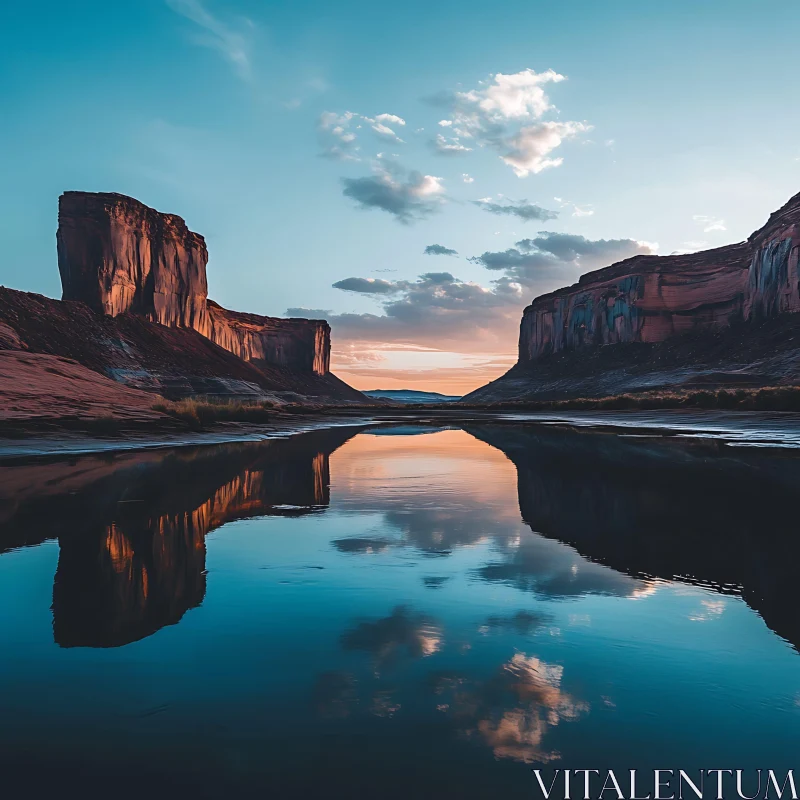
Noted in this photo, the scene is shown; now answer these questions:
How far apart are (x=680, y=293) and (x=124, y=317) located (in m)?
122

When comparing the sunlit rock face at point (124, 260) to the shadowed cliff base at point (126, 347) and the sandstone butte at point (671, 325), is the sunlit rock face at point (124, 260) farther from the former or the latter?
the sandstone butte at point (671, 325)

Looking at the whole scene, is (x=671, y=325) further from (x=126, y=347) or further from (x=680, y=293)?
(x=126, y=347)

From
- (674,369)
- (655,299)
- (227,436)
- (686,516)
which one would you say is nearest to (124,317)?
(227,436)

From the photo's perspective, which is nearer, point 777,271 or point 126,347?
point 126,347

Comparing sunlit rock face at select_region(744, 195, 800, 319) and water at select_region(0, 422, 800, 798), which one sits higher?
sunlit rock face at select_region(744, 195, 800, 319)

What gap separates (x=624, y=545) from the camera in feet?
25.4

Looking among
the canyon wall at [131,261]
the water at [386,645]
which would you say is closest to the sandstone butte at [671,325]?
the water at [386,645]

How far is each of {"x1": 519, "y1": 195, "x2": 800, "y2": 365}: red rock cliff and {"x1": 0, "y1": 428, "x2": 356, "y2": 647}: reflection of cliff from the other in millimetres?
103591

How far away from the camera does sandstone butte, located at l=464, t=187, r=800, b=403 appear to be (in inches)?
3529

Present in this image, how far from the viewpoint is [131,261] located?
108 meters

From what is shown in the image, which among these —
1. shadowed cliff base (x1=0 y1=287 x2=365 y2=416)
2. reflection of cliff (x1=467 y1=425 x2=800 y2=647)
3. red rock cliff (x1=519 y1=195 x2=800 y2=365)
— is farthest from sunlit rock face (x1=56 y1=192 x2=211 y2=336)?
reflection of cliff (x1=467 y1=425 x2=800 y2=647)

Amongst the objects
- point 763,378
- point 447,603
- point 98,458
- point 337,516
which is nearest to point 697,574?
point 447,603

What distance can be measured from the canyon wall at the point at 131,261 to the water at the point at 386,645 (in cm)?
10519

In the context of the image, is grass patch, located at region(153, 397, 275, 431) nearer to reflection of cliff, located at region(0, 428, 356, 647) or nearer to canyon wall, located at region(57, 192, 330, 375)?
reflection of cliff, located at region(0, 428, 356, 647)
